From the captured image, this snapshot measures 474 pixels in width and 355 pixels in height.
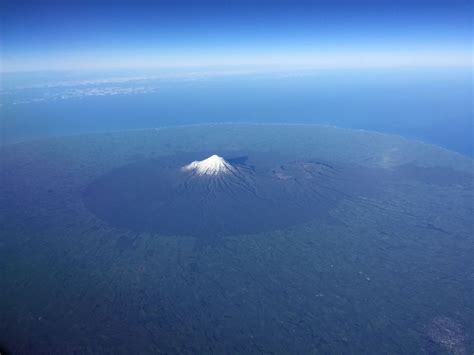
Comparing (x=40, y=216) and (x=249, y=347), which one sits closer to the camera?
(x=249, y=347)

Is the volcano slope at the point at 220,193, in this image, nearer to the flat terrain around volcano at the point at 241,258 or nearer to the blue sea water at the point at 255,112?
the flat terrain around volcano at the point at 241,258

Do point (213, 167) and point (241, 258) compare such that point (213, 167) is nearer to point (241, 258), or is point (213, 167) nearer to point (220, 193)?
point (220, 193)

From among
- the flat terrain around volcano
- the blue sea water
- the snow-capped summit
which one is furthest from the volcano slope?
the blue sea water

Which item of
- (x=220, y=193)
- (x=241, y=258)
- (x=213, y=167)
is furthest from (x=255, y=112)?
(x=241, y=258)

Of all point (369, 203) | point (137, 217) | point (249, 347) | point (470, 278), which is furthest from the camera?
point (369, 203)

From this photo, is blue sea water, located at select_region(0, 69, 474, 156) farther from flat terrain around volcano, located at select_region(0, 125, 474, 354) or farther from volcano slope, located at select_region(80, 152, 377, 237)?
volcano slope, located at select_region(80, 152, 377, 237)

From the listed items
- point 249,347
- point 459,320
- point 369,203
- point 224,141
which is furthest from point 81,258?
point 224,141

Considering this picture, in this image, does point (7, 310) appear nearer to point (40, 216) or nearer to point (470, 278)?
point (40, 216)

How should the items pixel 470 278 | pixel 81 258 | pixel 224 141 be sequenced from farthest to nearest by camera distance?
1. pixel 224 141
2. pixel 81 258
3. pixel 470 278
